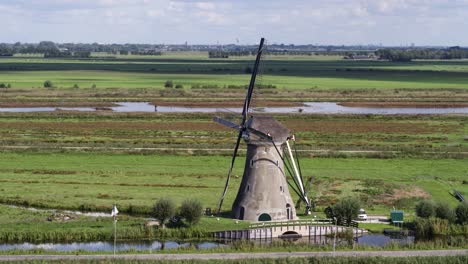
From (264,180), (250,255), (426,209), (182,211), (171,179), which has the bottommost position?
(171,179)

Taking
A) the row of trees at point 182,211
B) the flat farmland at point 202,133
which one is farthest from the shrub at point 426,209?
the flat farmland at point 202,133

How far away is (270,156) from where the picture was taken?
54.3 metres

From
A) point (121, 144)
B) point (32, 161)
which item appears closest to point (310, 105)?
point (121, 144)

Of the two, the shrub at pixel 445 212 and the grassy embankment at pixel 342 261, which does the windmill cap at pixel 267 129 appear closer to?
the shrub at pixel 445 212

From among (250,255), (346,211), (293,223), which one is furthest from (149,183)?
(250,255)

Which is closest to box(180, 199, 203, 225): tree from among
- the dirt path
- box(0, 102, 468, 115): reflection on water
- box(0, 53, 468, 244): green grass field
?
box(0, 53, 468, 244): green grass field

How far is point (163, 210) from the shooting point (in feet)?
176

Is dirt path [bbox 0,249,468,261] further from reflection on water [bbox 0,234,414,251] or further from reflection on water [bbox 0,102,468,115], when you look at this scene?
reflection on water [bbox 0,102,468,115]

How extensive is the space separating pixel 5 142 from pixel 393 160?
41.2 meters

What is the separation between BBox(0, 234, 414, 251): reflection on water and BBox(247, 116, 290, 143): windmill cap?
21.3 feet

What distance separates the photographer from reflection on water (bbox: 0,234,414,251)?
166 ft

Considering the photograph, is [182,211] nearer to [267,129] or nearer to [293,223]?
[293,223]

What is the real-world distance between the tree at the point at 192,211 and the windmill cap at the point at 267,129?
5.43 m

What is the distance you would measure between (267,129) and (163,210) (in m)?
8.33
